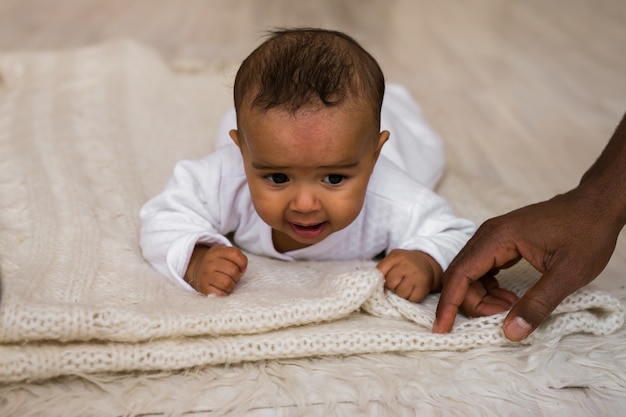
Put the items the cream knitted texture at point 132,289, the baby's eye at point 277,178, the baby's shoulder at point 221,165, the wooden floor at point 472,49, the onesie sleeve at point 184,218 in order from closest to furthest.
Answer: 1. the cream knitted texture at point 132,289
2. the baby's eye at point 277,178
3. the onesie sleeve at point 184,218
4. the baby's shoulder at point 221,165
5. the wooden floor at point 472,49

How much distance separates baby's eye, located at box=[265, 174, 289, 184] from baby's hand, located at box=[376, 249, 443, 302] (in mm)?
192

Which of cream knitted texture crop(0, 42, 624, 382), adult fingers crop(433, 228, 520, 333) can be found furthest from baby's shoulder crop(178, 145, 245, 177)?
adult fingers crop(433, 228, 520, 333)

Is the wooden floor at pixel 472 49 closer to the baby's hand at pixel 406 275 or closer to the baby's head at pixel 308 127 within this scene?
the baby's hand at pixel 406 275

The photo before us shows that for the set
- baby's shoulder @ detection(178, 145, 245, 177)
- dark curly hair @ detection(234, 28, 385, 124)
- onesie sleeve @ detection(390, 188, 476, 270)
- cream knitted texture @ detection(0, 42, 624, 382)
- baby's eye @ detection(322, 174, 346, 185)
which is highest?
dark curly hair @ detection(234, 28, 385, 124)

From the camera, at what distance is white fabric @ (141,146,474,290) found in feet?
4.27

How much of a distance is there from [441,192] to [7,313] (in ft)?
3.05

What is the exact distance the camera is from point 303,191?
→ 3.64 feet

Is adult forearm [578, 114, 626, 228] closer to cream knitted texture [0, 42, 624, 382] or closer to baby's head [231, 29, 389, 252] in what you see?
cream knitted texture [0, 42, 624, 382]

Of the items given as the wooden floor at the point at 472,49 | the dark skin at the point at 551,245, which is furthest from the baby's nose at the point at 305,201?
the wooden floor at the point at 472,49

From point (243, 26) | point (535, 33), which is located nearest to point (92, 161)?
point (243, 26)

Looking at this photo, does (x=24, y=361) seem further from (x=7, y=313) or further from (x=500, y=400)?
(x=500, y=400)

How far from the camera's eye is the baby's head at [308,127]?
1.08 m

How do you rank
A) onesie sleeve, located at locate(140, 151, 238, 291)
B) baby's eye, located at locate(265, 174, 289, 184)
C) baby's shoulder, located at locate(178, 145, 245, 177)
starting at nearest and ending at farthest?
1. baby's eye, located at locate(265, 174, 289, 184)
2. onesie sleeve, located at locate(140, 151, 238, 291)
3. baby's shoulder, located at locate(178, 145, 245, 177)

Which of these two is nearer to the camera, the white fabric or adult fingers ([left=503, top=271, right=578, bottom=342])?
adult fingers ([left=503, top=271, right=578, bottom=342])
